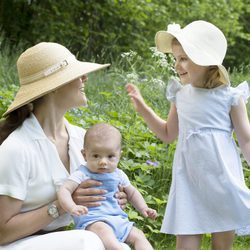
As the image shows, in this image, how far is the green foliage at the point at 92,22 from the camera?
1242cm

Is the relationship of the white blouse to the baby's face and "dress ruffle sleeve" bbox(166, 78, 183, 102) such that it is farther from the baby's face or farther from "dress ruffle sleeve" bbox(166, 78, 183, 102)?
"dress ruffle sleeve" bbox(166, 78, 183, 102)

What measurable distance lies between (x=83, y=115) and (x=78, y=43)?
6.69 m

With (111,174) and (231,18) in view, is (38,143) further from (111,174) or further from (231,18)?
(231,18)

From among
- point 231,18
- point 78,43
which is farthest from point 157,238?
point 231,18

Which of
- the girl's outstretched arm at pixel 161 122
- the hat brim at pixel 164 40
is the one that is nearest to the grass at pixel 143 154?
the girl's outstretched arm at pixel 161 122

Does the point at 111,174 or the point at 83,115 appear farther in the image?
the point at 83,115

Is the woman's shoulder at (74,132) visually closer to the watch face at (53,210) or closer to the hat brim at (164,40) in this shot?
the watch face at (53,210)

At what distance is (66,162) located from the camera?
3744 mm

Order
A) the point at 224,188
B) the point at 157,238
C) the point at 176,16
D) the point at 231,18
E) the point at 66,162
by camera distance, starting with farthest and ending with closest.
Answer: the point at 231,18 → the point at 176,16 → the point at 157,238 → the point at 224,188 → the point at 66,162

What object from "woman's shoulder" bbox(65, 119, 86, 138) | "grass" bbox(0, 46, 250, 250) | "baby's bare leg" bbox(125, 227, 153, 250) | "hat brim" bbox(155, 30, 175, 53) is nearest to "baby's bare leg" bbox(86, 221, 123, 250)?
"baby's bare leg" bbox(125, 227, 153, 250)

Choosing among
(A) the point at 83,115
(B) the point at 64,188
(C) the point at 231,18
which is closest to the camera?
(B) the point at 64,188

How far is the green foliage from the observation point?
12.4 m

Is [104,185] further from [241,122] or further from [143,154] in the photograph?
[143,154]

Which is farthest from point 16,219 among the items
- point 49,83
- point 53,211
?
point 49,83
